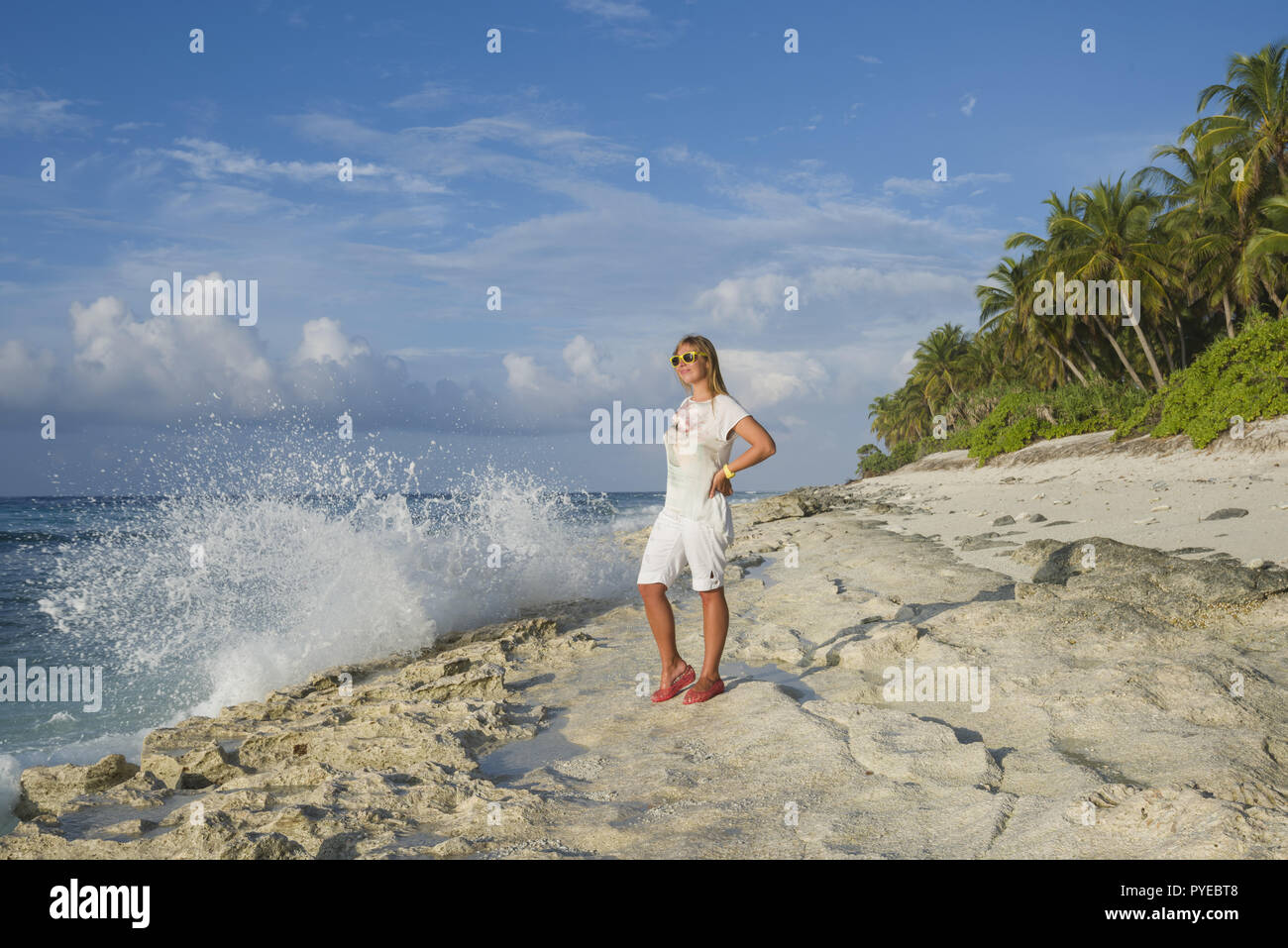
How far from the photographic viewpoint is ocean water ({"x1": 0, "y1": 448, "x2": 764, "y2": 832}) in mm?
6555

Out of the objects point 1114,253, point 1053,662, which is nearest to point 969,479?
point 1114,253

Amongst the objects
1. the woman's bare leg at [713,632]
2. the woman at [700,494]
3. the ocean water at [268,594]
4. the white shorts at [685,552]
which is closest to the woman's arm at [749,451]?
the woman at [700,494]

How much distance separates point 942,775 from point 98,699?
7073 millimetres

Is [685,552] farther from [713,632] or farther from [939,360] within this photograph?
[939,360]

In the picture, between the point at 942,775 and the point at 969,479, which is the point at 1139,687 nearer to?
the point at 942,775

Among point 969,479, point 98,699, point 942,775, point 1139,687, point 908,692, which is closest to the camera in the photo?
point 942,775

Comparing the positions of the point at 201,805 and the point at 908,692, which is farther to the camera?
the point at 908,692

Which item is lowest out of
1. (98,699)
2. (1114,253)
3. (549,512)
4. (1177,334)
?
(98,699)

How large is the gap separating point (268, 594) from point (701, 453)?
584 centimetres

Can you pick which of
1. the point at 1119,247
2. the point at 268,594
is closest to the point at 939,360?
the point at 1119,247

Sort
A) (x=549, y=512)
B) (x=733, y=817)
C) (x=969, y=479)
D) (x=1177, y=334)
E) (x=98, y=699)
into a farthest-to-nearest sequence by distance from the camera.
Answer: (x=1177, y=334) → (x=969, y=479) → (x=549, y=512) → (x=98, y=699) → (x=733, y=817)

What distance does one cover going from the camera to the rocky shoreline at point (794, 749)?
2625 millimetres

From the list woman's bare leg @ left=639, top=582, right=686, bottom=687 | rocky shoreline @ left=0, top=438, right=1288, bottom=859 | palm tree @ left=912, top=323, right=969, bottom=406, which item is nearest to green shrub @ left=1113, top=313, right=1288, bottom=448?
rocky shoreline @ left=0, top=438, right=1288, bottom=859
